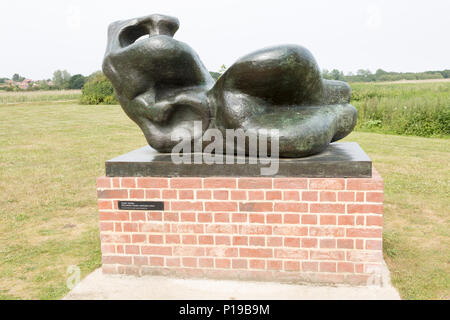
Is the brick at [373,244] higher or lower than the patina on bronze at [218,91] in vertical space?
lower

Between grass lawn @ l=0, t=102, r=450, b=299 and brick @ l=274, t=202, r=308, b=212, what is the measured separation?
102 cm

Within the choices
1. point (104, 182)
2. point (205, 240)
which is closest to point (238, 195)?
point (205, 240)

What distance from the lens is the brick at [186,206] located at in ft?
11.1

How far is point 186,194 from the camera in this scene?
3.39m

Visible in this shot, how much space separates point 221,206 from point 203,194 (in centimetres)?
17

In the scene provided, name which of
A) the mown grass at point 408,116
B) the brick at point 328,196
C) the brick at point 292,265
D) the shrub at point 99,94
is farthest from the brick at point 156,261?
the shrub at point 99,94

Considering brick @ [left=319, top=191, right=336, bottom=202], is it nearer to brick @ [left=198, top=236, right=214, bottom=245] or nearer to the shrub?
brick @ [left=198, top=236, right=214, bottom=245]

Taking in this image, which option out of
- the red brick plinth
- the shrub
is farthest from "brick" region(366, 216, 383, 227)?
the shrub

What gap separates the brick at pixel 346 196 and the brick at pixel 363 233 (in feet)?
0.81

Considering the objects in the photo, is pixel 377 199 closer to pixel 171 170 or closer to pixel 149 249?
pixel 171 170

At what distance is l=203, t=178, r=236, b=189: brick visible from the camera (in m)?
3.30

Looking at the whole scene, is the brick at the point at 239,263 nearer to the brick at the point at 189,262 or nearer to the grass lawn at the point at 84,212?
the brick at the point at 189,262

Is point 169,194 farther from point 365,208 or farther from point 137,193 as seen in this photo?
point 365,208

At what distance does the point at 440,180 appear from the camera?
23.8 feet
